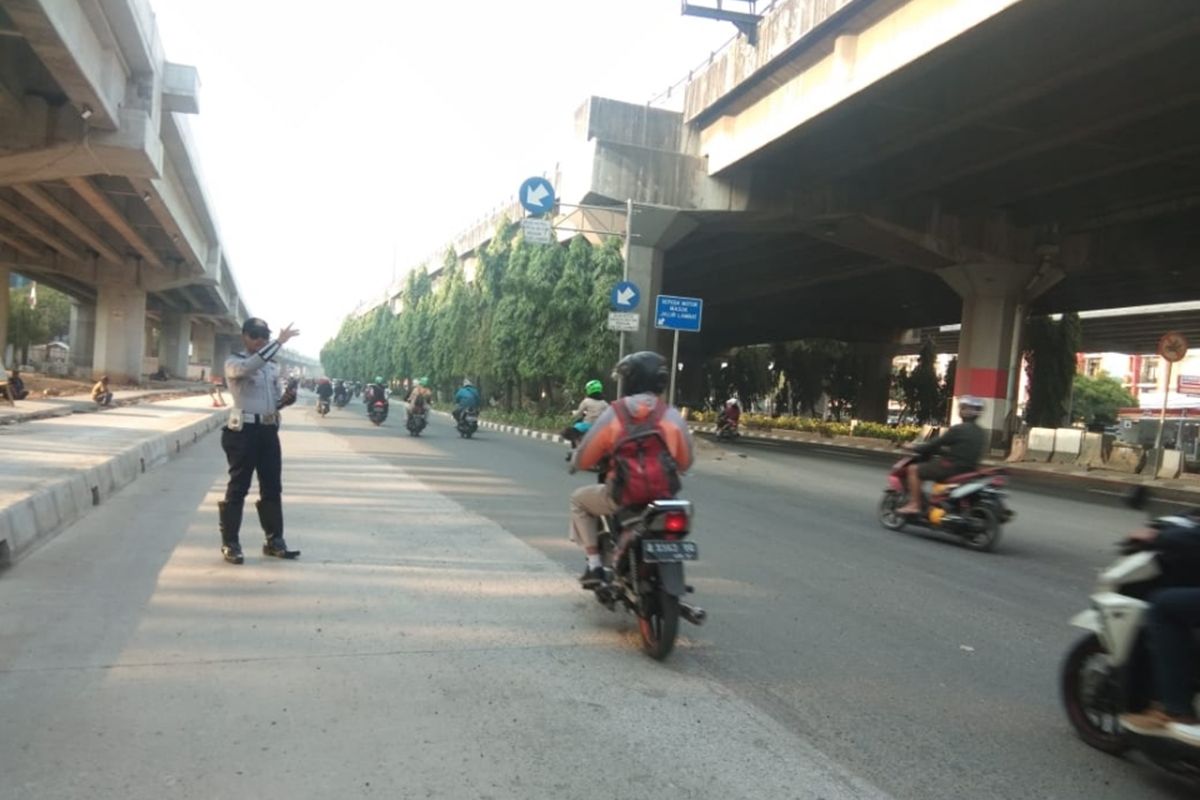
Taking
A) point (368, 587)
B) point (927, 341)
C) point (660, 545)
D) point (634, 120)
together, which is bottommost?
Result: point (368, 587)

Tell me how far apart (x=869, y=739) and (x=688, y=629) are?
1826 mm

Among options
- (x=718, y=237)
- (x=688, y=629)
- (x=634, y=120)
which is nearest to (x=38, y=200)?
(x=634, y=120)

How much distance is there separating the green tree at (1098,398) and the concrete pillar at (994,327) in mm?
53183

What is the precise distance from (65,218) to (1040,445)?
105ft

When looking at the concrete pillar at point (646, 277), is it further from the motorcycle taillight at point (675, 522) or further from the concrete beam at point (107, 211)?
the motorcycle taillight at point (675, 522)

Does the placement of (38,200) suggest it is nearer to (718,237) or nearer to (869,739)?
(718,237)

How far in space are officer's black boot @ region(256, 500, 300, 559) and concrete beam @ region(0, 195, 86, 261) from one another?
27.7 m

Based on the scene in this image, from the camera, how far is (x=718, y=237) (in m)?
28.9

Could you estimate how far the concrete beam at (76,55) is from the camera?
483 inches

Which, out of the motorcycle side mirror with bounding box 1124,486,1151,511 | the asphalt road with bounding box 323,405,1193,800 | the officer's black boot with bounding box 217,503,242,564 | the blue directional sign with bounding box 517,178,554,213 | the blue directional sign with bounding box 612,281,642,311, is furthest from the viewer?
the blue directional sign with bounding box 612,281,642,311

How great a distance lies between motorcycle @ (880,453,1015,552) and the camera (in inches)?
362

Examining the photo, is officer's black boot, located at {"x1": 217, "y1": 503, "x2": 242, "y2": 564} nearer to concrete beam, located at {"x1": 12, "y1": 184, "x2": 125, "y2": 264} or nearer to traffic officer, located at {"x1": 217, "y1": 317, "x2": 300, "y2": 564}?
traffic officer, located at {"x1": 217, "y1": 317, "x2": 300, "y2": 564}

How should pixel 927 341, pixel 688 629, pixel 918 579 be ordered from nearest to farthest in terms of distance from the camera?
pixel 688 629
pixel 918 579
pixel 927 341

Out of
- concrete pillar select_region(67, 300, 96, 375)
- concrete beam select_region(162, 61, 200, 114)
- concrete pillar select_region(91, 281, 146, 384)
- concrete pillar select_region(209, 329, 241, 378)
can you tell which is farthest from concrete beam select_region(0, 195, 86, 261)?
concrete pillar select_region(209, 329, 241, 378)
